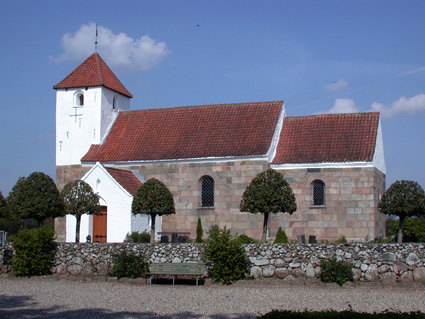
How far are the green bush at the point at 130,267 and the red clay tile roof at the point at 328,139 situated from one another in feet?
30.8

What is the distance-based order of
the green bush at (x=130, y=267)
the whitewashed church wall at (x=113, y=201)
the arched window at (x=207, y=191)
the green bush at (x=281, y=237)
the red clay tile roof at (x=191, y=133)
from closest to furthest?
the green bush at (x=130, y=267), the green bush at (x=281, y=237), the whitewashed church wall at (x=113, y=201), the red clay tile roof at (x=191, y=133), the arched window at (x=207, y=191)

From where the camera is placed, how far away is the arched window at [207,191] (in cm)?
2423

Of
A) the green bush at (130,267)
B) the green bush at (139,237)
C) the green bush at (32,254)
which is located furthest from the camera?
the green bush at (139,237)

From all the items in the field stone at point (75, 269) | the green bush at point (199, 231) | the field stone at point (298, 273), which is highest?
the green bush at point (199, 231)

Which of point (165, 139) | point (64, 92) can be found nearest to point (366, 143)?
point (165, 139)

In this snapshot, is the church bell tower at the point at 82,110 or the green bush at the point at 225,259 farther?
the church bell tower at the point at 82,110

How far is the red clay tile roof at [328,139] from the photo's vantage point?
22844 mm

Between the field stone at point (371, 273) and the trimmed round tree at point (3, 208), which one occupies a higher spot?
the trimmed round tree at point (3, 208)

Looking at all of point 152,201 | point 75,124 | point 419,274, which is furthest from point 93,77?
point 419,274

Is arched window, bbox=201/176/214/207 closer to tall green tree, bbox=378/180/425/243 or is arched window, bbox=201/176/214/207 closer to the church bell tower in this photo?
the church bell tower

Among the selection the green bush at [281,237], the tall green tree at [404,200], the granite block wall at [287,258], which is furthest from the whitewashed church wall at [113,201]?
the tall green tree at [404,200]

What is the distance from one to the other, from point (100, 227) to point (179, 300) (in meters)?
11.8

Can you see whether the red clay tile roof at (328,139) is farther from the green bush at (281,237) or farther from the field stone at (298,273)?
the field stone at (298,273)

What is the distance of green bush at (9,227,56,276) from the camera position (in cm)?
1655
